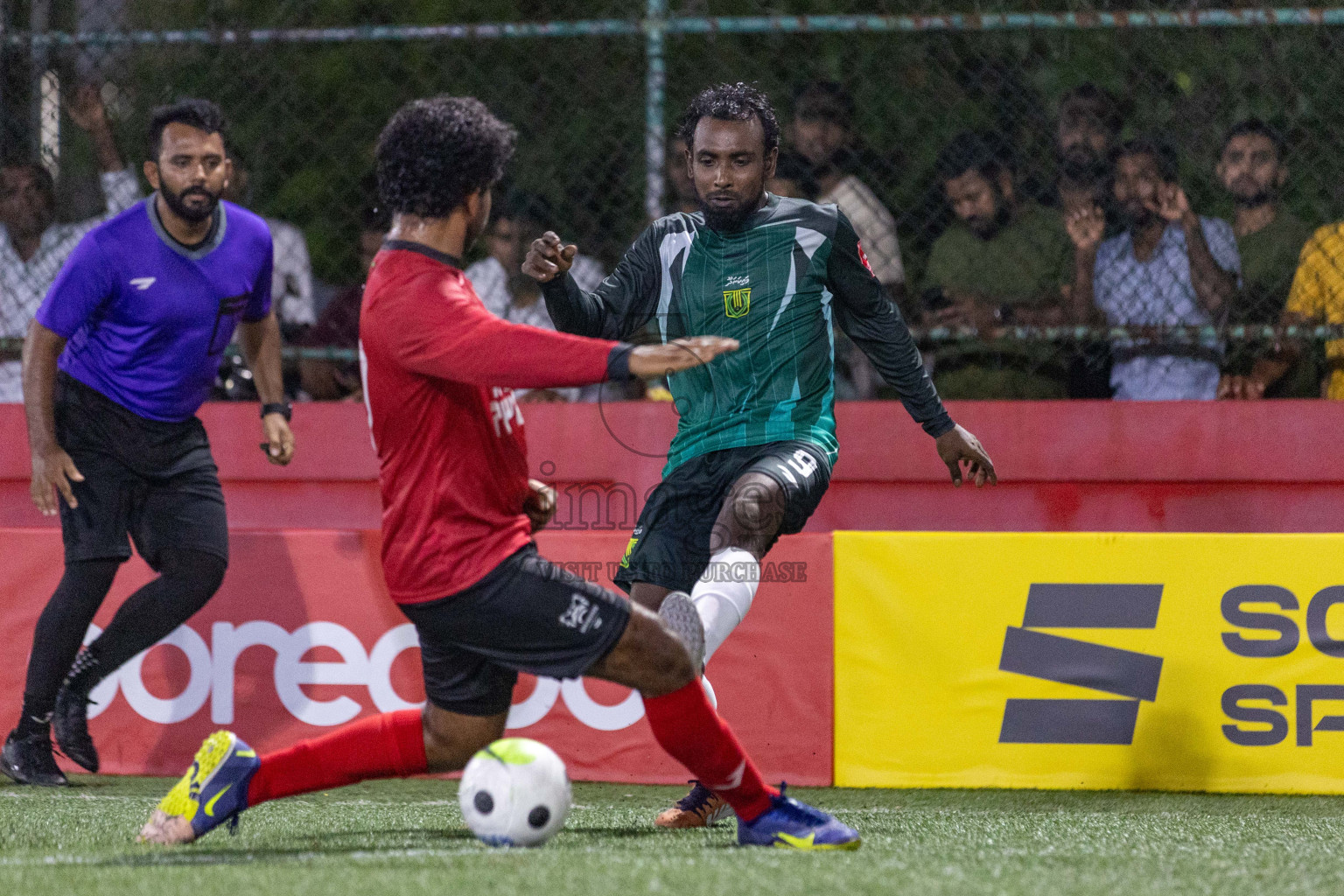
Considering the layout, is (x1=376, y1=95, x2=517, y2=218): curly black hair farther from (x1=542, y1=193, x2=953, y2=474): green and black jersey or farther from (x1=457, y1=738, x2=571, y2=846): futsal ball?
(x1=457, y1=738, x2=571, y2=846): futsal ball

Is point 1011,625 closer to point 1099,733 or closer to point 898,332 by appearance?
point 1099,733

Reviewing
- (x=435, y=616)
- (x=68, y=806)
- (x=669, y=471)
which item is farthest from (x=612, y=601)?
(x=68, y=806)

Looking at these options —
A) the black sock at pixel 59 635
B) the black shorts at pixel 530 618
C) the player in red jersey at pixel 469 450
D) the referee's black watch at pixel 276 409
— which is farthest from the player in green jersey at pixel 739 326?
the black sock at pixel 59 635

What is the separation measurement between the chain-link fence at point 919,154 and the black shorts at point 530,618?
340cm

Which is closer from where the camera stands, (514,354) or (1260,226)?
(514,354)

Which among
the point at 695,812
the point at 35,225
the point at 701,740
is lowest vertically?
the point at 695,812

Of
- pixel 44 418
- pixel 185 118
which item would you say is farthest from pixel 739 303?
pixel 44 418

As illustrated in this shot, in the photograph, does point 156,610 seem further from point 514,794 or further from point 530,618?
point 530,618

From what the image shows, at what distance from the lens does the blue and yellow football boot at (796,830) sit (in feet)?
12.0

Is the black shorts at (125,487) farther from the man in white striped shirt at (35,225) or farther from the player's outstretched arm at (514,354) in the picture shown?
the player's outstretched arm at (514,354)

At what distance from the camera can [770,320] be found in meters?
4.51

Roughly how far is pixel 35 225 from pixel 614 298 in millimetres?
3715

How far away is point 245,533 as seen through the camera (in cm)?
616

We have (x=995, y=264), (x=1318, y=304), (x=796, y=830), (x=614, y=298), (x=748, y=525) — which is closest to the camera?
(x=796, y=830)
